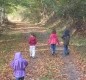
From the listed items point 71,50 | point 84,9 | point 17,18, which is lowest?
point 17,18

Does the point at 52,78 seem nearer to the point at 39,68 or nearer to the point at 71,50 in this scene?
the point at 39,68

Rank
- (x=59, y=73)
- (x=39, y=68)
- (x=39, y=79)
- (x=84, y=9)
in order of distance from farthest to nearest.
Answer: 1. (x=84, y=9)
2. (x=39, y=68)
3. (x=59, y=73)
4. (x=39, y=79)

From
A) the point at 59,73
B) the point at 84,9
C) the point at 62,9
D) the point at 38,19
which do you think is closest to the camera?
the point at 59,73

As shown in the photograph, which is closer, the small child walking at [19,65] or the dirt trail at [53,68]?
the small child walking at [19,65]

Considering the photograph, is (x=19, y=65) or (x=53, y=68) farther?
(x=53, y=68)

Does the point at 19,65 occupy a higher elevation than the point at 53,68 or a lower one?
higher

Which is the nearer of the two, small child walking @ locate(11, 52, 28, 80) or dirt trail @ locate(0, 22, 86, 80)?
small child walking @ locate(11, 52, 28, 80)

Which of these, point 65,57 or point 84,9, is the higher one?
point 84,9

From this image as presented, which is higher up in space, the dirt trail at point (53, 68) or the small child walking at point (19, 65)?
the small child walking at point (19, 65)

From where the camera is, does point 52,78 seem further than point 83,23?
No

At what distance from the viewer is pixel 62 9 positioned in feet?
110

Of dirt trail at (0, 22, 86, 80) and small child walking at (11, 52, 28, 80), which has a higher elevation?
small child walking at (11, 52, 28, 80)

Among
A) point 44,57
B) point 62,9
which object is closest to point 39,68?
point 44,57

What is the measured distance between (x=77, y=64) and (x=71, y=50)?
18.1ft
